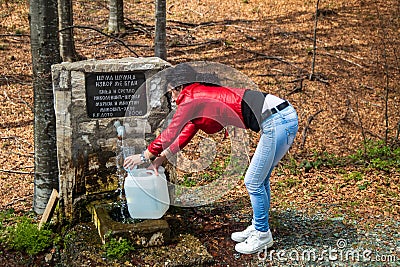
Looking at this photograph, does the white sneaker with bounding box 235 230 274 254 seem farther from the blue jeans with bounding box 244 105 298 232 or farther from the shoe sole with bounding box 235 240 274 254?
the blue jeans with bounding box 244 105 298 232

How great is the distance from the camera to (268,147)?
4605 mm

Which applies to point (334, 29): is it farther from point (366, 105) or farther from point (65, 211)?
point (65, 211)

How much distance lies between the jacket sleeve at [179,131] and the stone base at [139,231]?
2.64 feet

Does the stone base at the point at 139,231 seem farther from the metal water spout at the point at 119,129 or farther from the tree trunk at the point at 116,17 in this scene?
the tree trunk at the point at 116,17

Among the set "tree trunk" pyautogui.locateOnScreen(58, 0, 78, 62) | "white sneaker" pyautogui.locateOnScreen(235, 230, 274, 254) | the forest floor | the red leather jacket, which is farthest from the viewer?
"tree trunk" pyautogui.locateOnScreen(58, 0, 78, 62)

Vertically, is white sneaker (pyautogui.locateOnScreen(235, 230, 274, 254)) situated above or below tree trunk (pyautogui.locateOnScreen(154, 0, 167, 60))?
below

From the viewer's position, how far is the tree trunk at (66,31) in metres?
9.88

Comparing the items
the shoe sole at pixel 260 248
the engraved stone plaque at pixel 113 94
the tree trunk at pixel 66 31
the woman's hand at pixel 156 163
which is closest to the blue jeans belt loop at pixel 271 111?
the woman's hand at pixel 156 163

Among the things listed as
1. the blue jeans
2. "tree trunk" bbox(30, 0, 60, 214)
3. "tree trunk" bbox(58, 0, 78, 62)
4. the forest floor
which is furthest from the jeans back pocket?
"tree trunk" bbox(58, 0, 78, 62)

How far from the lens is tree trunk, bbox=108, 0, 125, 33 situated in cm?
1319

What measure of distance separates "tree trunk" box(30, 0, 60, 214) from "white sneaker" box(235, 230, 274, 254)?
2.61 m

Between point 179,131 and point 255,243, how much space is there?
1.37m

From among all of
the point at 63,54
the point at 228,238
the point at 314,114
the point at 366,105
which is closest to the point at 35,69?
the point at 228,238

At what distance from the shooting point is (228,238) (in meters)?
5.32
